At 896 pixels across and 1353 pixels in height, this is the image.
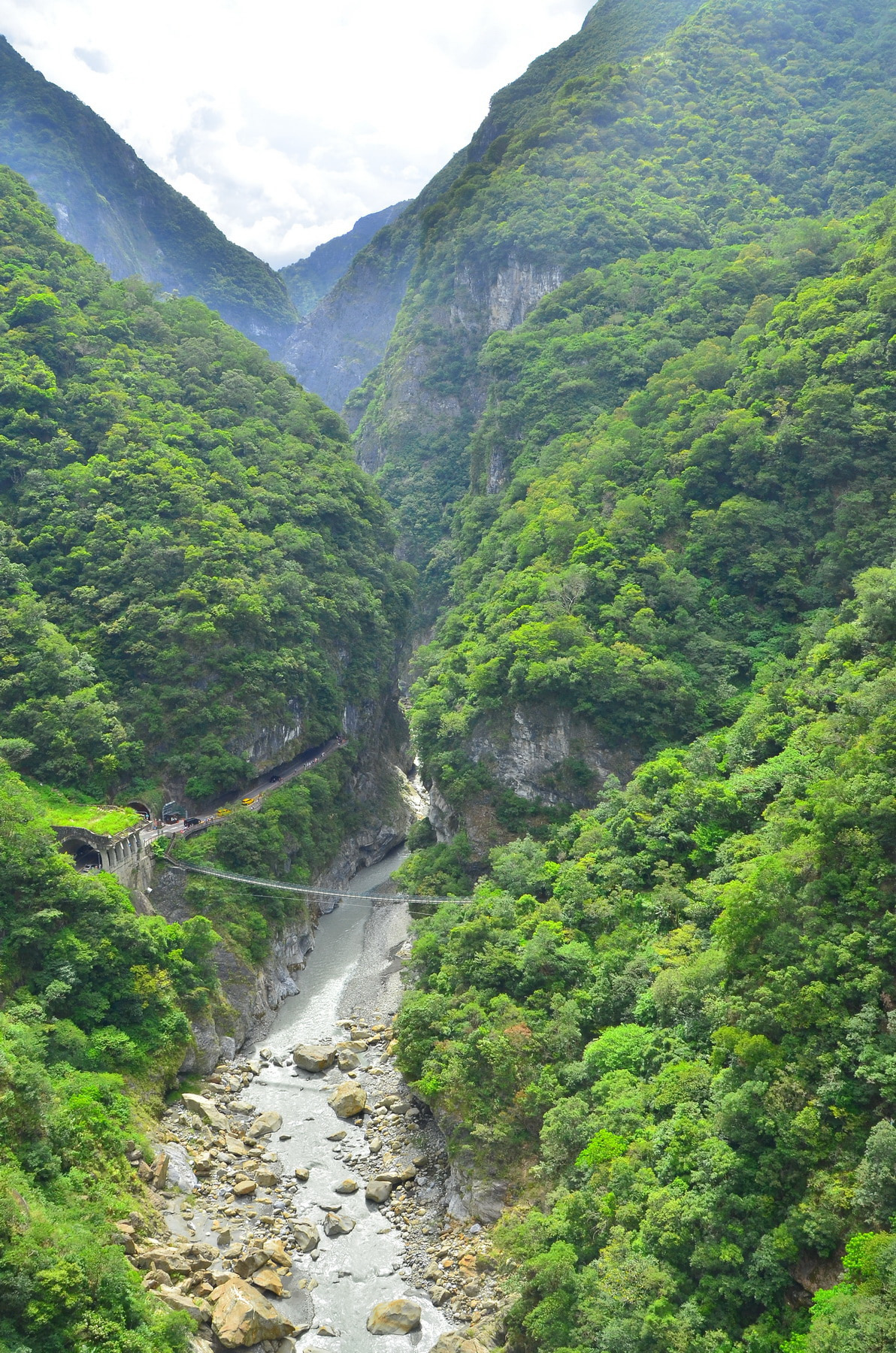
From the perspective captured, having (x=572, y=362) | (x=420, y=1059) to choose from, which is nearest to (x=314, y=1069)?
(x=420, y=1059)

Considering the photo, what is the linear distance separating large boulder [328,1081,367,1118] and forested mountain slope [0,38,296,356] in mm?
97885

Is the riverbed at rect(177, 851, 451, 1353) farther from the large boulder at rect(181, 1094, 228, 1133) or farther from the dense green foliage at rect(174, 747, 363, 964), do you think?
the dense green foliage at rect(174, 747, 363, 964)

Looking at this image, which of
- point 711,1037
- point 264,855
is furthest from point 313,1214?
point 264,855

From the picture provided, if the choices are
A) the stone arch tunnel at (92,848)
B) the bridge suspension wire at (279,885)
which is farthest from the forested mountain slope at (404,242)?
the stone arch tunnel at (92,848)

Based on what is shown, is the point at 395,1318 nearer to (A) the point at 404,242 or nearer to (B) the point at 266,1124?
(B) the point at 266,1124

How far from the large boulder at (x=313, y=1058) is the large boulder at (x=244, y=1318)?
11.7m

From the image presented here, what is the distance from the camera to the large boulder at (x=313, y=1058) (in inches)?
1400

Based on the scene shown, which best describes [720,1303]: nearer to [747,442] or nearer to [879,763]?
[879,763]

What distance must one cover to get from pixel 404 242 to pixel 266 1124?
430 ft

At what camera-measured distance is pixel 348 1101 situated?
32.8 metres

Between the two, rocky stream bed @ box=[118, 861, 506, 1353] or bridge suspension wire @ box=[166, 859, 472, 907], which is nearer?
rocky stream bed @ box=[118, 861, 506, 1353]

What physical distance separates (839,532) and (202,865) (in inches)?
1272

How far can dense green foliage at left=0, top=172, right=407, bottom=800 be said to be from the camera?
43.7 m

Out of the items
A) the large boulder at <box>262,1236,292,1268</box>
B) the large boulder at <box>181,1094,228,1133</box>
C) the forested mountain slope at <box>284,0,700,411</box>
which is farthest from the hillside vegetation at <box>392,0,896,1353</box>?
the forested mountain slope at <box>284,0,700,411</box>
